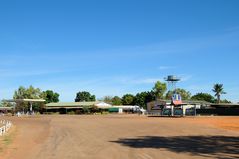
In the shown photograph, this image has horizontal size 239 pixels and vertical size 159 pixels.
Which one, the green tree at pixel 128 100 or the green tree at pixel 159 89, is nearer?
the green tree at pixel 159 89

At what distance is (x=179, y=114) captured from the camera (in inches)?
3765

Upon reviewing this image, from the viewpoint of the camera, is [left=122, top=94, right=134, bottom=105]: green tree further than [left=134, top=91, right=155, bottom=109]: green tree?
Yes

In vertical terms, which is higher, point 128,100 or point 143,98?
point 143,98

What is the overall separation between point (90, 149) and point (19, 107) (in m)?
141

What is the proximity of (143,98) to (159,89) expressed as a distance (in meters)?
15.4

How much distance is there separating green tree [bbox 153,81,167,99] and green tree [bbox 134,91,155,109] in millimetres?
4919

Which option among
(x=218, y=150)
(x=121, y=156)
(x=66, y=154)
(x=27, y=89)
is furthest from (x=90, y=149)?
(x=27, y=89)

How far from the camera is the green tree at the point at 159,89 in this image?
16675 centimetres

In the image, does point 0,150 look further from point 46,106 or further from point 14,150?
point 46,106

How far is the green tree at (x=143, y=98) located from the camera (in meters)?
177

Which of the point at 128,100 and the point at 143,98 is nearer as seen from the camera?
the point at 143,98

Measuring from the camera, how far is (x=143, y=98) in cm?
18238

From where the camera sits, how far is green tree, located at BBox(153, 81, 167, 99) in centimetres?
16675

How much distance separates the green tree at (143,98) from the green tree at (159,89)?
4.92m
